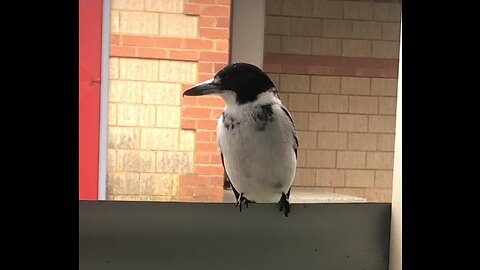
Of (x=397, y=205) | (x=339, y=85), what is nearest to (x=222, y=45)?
(x=397, y=205)

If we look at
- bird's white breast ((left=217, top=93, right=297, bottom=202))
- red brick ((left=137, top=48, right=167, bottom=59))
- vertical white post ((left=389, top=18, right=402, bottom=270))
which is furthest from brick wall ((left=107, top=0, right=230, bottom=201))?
vertical white post ((left=389, top=18, right=402, bottom=270))

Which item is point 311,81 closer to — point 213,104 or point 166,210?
point 213,104

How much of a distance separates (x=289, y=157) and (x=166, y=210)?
0.25 metres

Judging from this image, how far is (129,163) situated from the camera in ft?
4.09

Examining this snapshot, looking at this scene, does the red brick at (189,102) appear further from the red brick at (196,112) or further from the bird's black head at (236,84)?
the bird's black head at (236,84)

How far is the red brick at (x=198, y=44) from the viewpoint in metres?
1.19

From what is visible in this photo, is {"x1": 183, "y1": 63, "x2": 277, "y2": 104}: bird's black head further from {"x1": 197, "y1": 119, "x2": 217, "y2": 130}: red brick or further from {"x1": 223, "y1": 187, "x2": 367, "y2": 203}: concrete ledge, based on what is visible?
{"x1": 223, "y1": 187, "x2": 367, "y2": 203}: concrete ledge

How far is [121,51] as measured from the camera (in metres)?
1.29

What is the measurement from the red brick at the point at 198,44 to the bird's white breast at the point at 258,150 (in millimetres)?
285

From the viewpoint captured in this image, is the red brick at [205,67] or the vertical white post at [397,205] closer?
the vertical white post at [397,205]

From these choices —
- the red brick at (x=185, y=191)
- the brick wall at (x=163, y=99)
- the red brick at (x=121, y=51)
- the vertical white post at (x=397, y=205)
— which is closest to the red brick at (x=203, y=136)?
the brick wall at (x=163, y=99)

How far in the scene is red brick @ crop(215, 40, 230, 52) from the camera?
119cm

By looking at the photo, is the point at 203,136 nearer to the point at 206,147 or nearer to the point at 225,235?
the point at 206,147

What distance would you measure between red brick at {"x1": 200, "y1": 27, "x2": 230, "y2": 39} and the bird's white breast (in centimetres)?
30
